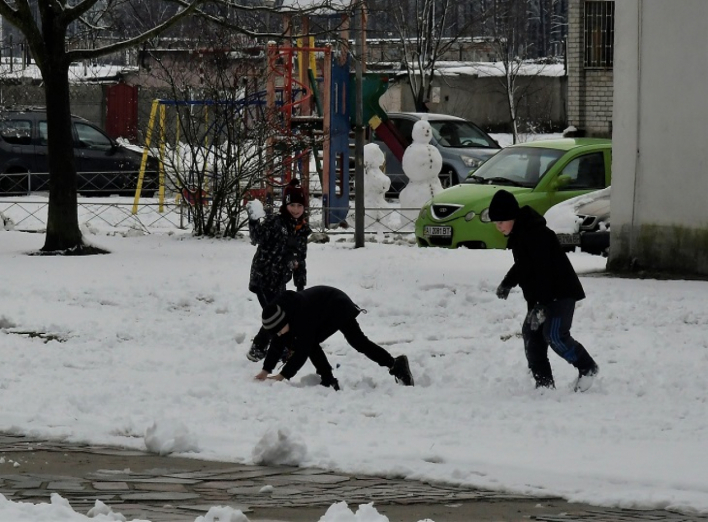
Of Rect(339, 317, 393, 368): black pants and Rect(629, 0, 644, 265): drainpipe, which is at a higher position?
Rect(629, 0, 644, 265): drainpipe

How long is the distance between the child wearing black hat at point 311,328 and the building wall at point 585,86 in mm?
29934

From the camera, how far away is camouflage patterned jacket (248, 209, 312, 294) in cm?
1034

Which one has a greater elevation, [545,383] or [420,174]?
[420,174]

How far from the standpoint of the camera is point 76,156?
89.0 ft

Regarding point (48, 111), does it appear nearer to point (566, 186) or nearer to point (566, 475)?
point (566, 186)

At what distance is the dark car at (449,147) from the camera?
24.5m

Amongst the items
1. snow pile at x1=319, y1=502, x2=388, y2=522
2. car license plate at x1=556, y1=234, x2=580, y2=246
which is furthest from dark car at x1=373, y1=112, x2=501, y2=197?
snow pile at x1=319, y1=502, x2=388, y2=522

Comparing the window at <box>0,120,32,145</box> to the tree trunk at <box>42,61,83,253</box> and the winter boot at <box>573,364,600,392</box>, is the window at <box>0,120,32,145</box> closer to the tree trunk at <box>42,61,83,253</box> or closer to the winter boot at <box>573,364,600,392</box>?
the tree trunk at <box>42,61,83,253</box>

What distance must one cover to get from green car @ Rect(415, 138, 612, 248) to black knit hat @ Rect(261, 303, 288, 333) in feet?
27.7

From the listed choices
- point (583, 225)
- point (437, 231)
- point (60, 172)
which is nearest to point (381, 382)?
point (583, 225)

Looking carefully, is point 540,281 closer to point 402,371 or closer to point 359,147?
point 402,371

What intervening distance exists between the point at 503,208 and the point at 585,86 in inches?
1217

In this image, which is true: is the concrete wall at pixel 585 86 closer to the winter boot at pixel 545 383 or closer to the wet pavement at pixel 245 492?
the winter boot at pixel 545 383

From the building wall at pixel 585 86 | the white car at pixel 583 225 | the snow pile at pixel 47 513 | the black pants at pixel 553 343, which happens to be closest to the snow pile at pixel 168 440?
the snow pile at pixel 47 513
